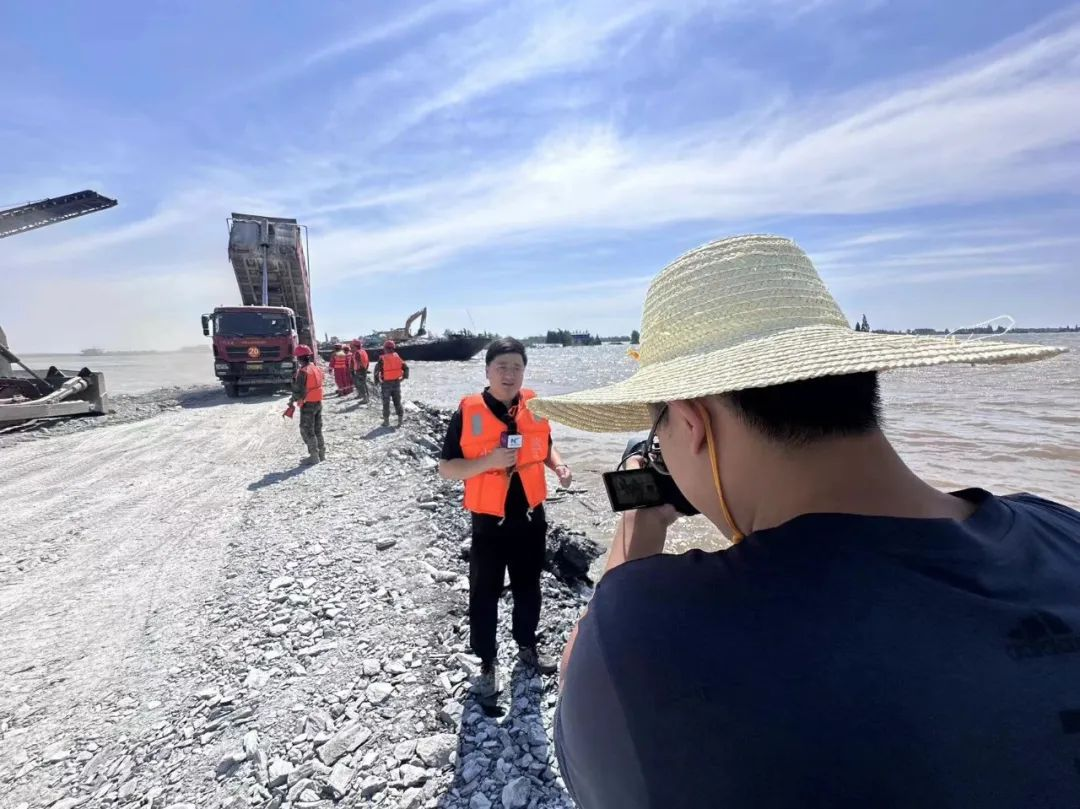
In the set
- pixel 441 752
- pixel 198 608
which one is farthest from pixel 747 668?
pixel 198 608

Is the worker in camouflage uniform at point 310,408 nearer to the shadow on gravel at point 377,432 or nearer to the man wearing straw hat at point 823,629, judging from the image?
the shadow on gravel at point 377,432

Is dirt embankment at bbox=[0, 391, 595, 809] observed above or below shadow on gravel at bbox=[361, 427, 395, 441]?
below

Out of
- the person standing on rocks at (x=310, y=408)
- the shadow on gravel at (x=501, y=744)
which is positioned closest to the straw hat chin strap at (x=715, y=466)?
the shadow on gravel at (x=501, y=744)

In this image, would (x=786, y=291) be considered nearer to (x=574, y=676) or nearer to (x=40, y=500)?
(x=574, y=676)

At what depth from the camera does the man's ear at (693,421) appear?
0.97 m

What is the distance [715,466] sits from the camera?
3.11ft

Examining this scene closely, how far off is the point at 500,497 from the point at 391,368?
8.66 metres

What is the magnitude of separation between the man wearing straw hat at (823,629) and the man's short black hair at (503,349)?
7.86 ft

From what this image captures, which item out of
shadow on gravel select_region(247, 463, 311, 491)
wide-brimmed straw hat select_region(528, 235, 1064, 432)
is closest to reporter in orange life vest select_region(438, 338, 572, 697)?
wide-brimmed straw hat select_region(528, 235, 1064, 432)

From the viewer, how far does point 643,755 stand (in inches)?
27.6

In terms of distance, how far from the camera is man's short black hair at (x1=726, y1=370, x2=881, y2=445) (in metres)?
0.88

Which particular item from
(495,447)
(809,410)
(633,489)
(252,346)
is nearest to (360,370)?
(252,346)

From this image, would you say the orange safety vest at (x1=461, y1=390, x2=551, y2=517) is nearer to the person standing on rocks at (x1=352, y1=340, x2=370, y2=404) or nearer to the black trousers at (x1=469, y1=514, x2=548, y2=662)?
the black trousers at (x1=469, y1=514, x2=548, y2=662)

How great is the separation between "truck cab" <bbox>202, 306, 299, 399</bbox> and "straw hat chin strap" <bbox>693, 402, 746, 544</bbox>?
16518mm
